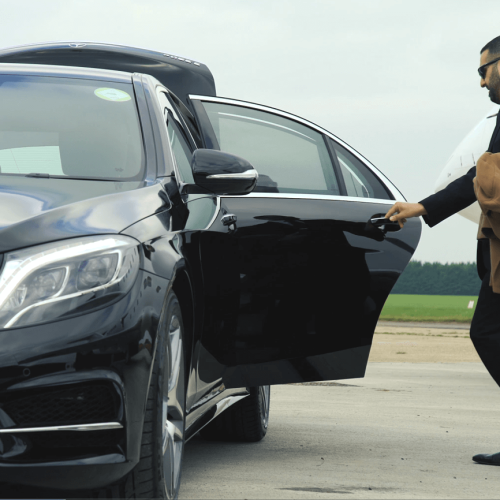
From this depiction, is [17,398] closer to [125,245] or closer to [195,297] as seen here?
[125,245]

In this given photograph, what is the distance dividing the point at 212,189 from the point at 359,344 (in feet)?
3.83

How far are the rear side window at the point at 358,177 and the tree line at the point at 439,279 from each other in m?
87.8

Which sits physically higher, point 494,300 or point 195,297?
point 195,297

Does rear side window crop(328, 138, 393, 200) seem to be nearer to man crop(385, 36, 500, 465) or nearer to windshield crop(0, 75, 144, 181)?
man crop(385, 36, 500, 465)

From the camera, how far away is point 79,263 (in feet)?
7.79

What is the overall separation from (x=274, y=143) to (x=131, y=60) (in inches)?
66.1

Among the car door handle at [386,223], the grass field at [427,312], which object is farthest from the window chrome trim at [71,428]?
the grass field at [427,312]

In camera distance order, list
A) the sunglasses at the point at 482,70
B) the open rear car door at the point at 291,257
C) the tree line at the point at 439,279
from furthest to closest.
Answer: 1. the tree line at the point at 439,279
2. the sunglasses at the point at 482,70
3. the open rear car door at the point at 291,257

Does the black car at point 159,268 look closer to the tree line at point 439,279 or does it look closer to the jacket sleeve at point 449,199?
the jacket sleeve at point 449,199

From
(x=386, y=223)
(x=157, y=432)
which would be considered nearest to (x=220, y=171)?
(x=157, y=432)

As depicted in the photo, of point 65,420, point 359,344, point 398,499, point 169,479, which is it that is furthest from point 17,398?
point 359,344

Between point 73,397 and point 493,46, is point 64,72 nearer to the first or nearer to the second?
point 73,397

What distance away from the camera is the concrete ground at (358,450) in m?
3.70

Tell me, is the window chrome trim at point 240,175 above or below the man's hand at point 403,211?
above
